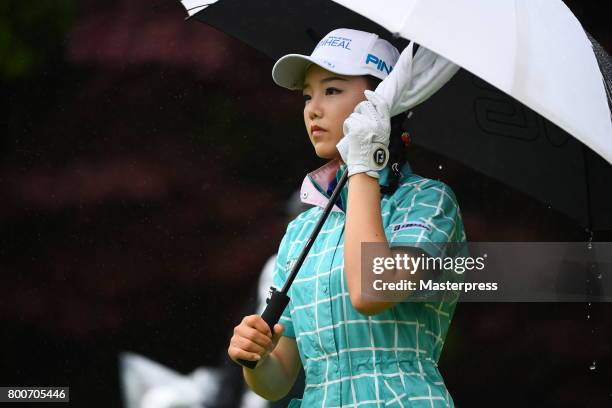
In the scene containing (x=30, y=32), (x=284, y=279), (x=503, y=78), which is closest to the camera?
(x=503, y=78)

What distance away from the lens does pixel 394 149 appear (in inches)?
86.0

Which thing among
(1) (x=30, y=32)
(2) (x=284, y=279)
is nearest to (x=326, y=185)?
(2) (x=284, y=279)

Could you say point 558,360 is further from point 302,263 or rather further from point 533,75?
point 533,75

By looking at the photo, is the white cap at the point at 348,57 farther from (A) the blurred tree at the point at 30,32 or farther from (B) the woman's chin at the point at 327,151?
(A) the blurred tree at the point at 30,32

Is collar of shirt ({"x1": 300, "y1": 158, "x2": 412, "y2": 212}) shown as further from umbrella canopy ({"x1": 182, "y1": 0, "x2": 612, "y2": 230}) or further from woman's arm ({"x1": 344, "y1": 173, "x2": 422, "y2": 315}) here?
umbrella canopy ({"x1": 182, "y1": 0, "x2": 612, "y2": 230})

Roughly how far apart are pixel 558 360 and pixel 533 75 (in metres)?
1.45

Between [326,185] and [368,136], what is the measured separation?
0.27 metres

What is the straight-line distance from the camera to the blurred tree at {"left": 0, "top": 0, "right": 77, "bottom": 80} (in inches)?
134

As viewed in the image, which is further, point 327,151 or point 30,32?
point 30,32

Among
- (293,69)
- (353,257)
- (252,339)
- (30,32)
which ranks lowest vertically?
(252,339)

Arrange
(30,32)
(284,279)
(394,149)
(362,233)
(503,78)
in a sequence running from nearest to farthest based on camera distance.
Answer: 1. (503,78)
2. (362,233)
3. (394,149)
4. (284,279)
5. (30,32)

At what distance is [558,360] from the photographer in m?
3.12

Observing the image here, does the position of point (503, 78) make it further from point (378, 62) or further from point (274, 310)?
point (274, 310)

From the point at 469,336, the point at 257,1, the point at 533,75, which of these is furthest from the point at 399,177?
the point at 469,336
